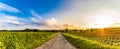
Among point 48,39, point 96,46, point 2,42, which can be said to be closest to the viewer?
point 2,42

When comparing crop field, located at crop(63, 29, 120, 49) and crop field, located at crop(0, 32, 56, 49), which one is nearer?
crop field, located at crop(0, 32, 56, 49)

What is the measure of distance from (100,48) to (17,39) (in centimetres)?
1010

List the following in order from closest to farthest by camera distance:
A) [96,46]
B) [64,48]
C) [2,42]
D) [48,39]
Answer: [64,48]
[2,42]
[96,46]
[48,39]

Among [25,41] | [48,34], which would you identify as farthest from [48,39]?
[25,41]

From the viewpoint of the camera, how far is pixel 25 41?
30453mm

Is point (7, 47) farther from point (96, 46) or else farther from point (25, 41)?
point (96, 46)

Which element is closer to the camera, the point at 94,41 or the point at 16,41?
the point at 16,41

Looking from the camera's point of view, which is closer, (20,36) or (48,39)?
(20,36)

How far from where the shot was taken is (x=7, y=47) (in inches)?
1163

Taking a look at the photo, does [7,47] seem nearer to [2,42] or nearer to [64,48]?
[2,42]

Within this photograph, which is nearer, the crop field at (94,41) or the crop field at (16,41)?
the crop field at (16,41)

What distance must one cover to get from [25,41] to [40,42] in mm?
2596

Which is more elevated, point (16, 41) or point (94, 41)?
point (16, 41)

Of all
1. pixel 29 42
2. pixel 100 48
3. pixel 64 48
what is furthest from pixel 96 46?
pixel 29 42
